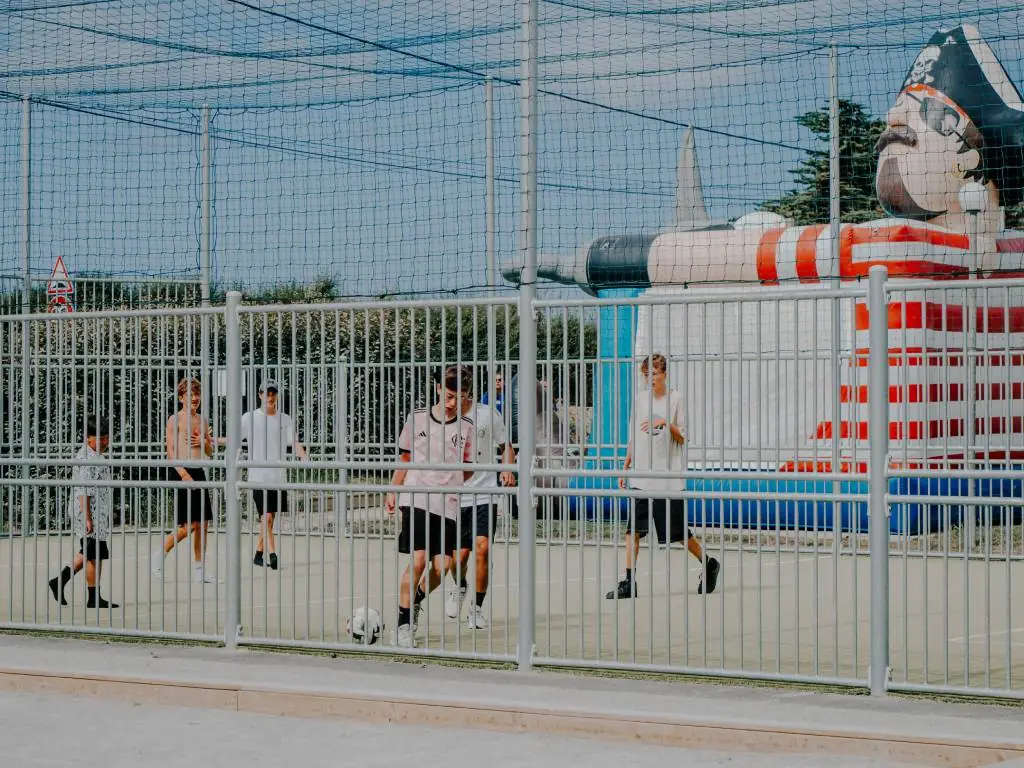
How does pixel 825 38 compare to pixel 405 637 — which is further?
pixel 825 38

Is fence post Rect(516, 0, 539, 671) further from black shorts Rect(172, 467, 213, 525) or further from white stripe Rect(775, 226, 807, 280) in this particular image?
white stripe Rect(775, 226, 807, 280)

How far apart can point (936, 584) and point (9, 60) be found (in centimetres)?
886

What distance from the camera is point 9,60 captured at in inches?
555

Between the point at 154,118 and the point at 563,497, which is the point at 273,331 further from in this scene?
the point at 154,118

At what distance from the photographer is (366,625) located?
9930mm

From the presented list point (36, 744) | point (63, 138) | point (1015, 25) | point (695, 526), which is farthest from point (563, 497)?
point (63, 138)

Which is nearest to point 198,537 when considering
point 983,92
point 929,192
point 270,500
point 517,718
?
point 270,500

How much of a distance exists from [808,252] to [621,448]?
8490mm

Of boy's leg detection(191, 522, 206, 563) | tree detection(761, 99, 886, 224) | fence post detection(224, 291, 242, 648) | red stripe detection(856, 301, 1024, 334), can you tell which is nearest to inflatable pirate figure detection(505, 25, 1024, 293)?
tree detection(761, 99, 886, 224)

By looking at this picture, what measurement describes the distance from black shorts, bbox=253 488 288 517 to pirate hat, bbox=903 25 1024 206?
333 inches

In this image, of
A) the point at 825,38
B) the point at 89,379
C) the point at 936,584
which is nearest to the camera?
the point at 89,379

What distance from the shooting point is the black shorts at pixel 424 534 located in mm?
9859

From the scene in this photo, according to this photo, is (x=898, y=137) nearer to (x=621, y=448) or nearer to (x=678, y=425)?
(x=621, y=448)

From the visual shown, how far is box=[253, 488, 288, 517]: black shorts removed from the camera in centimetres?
1027
